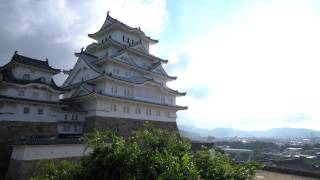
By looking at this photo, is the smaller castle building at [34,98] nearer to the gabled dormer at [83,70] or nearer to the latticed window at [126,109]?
the gabled dormer at [83,70]

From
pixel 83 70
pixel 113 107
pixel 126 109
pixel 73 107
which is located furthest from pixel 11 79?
pixel 126 109

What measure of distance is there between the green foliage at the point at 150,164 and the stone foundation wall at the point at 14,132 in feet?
44.5

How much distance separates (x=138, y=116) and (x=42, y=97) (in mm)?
10613

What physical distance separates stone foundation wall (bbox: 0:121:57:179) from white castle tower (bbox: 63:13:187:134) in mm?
4072

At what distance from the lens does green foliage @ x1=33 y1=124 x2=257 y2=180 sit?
25.3 ft

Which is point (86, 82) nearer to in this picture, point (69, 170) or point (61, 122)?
point (61, 122)

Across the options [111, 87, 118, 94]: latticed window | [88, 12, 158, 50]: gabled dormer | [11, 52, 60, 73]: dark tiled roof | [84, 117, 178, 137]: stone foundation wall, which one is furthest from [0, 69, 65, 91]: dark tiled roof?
[88, 12, 158, 50]: gabled dormer

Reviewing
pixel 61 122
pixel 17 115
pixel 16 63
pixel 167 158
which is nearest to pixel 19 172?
pixel 17 115

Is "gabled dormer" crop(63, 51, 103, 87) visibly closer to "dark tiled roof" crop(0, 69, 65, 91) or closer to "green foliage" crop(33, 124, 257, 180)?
"dark tiled roof" crop(0, 69, 65, 91)

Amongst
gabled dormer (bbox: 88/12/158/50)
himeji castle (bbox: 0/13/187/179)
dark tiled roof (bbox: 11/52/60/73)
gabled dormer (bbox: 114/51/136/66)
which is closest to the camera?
himeji castle (bbox: 0/13/187/179)

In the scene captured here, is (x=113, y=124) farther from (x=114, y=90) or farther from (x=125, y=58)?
(x=125, y=58)

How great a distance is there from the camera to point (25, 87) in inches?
933

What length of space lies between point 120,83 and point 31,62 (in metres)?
9.09

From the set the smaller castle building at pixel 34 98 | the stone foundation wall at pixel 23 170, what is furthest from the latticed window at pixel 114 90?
the stone foundation wall at pixel 23 170
